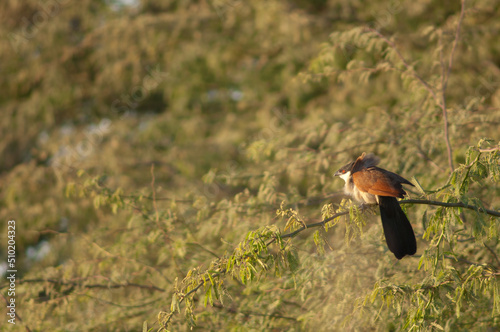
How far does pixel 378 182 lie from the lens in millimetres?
2736

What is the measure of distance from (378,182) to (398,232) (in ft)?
1.01

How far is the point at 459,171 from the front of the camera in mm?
2346

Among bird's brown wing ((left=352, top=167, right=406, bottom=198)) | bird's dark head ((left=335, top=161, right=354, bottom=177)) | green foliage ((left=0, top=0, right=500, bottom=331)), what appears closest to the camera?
green foliage ((left=0, top=0, right=500, bottom=331))

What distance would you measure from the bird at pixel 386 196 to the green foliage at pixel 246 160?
0.39ft

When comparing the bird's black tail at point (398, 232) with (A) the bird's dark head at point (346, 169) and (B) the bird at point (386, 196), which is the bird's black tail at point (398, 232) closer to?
(B) the bird at point (386, 196)

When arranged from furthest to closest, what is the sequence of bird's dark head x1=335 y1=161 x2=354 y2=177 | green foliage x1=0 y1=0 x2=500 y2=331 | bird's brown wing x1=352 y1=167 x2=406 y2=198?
1. bird's dark head x1=335 y1=161 x2=354 y2=177
2. bird's brown wing x1=352 y1=167 x2=406 y2=198
3. green foliage x1=0 y1=0 x2=500 y2=331

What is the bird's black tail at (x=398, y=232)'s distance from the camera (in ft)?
8.35

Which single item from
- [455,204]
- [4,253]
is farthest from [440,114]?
[4,253]

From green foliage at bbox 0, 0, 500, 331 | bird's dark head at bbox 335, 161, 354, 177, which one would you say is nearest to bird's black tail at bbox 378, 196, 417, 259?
green foliage at bbox 0, 0, 500, 331

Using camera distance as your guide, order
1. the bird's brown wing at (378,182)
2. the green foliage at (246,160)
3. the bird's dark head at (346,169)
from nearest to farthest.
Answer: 1. the green foliage at (246,160)
2. the bird's brown wing at (378,182)
3. the bird's dark head at (346,169)

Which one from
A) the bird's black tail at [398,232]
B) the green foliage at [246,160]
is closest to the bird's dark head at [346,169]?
the green foliage at [246,160]

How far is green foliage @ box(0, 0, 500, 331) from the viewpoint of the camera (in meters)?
2.54

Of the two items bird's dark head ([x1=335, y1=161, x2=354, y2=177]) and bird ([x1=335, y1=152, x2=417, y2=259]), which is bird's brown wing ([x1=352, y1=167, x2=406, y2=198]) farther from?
bird's dark head ([x1=335, y1=161, x2=354, y2=177])

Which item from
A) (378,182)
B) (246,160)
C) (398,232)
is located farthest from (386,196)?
(246,160)
